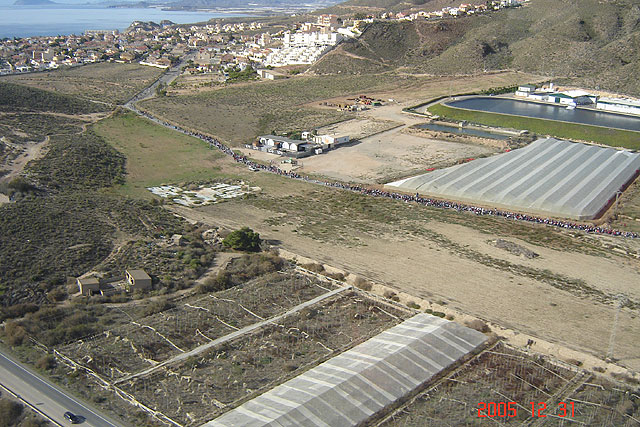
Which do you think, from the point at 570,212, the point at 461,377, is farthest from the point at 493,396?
the point at 570,212

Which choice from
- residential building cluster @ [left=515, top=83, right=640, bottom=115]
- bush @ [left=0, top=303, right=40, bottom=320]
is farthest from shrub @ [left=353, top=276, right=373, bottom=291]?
residential building cluster @ [left=515, top=83, right=640, bottom=115]

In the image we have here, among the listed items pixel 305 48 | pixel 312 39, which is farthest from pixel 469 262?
pixel 312 39

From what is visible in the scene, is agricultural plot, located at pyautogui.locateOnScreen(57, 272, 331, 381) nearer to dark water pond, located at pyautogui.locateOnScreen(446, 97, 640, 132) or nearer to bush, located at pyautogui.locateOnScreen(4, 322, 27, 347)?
bush, located at pyautogui.locateOnScreen(4, 322, 27, 347)

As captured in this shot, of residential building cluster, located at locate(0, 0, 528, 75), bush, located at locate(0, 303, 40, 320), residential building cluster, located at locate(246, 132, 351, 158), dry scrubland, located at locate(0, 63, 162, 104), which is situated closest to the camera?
bush, located at locate(0, 303, 40, 320)

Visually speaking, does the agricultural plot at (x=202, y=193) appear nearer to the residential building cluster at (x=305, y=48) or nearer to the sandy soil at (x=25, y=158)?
the sandy soil at (x=25, y=158)
